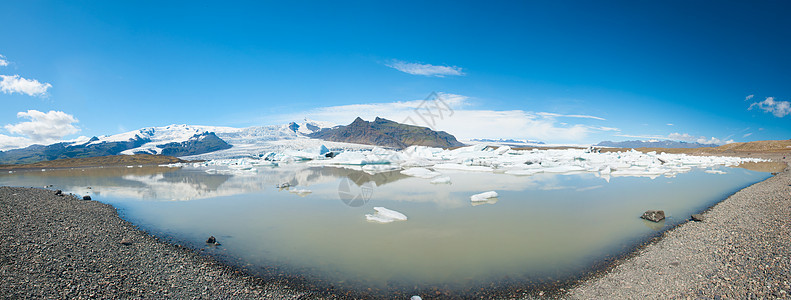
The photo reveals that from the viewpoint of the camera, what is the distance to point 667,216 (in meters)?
7.16

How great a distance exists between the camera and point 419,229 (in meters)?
6.29

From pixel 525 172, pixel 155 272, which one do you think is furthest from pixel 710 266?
pixel 525 172

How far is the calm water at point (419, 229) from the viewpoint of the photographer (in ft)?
→ 14.2

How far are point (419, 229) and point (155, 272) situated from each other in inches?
169

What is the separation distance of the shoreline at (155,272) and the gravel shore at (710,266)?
0.02m

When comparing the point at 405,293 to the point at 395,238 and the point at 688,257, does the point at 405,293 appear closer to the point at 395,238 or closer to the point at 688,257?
the point at 395,238

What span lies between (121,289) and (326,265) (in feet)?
7.64

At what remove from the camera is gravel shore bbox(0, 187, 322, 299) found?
11.0 ft

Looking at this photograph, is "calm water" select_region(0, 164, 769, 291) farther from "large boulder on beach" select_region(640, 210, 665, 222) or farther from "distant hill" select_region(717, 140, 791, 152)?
"distant hill" select_region(717, 140, 791, 152)

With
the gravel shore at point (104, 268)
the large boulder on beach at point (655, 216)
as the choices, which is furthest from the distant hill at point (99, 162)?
the large boulder on beach at point (655, 216)

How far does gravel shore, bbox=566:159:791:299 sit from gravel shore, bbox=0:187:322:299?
12.9ft

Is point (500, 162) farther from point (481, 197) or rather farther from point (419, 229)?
point (419, 229)

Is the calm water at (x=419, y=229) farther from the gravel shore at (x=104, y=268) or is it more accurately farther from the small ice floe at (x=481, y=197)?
the gravel shore at (x=104, y=268)

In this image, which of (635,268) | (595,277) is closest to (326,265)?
(595,277)
